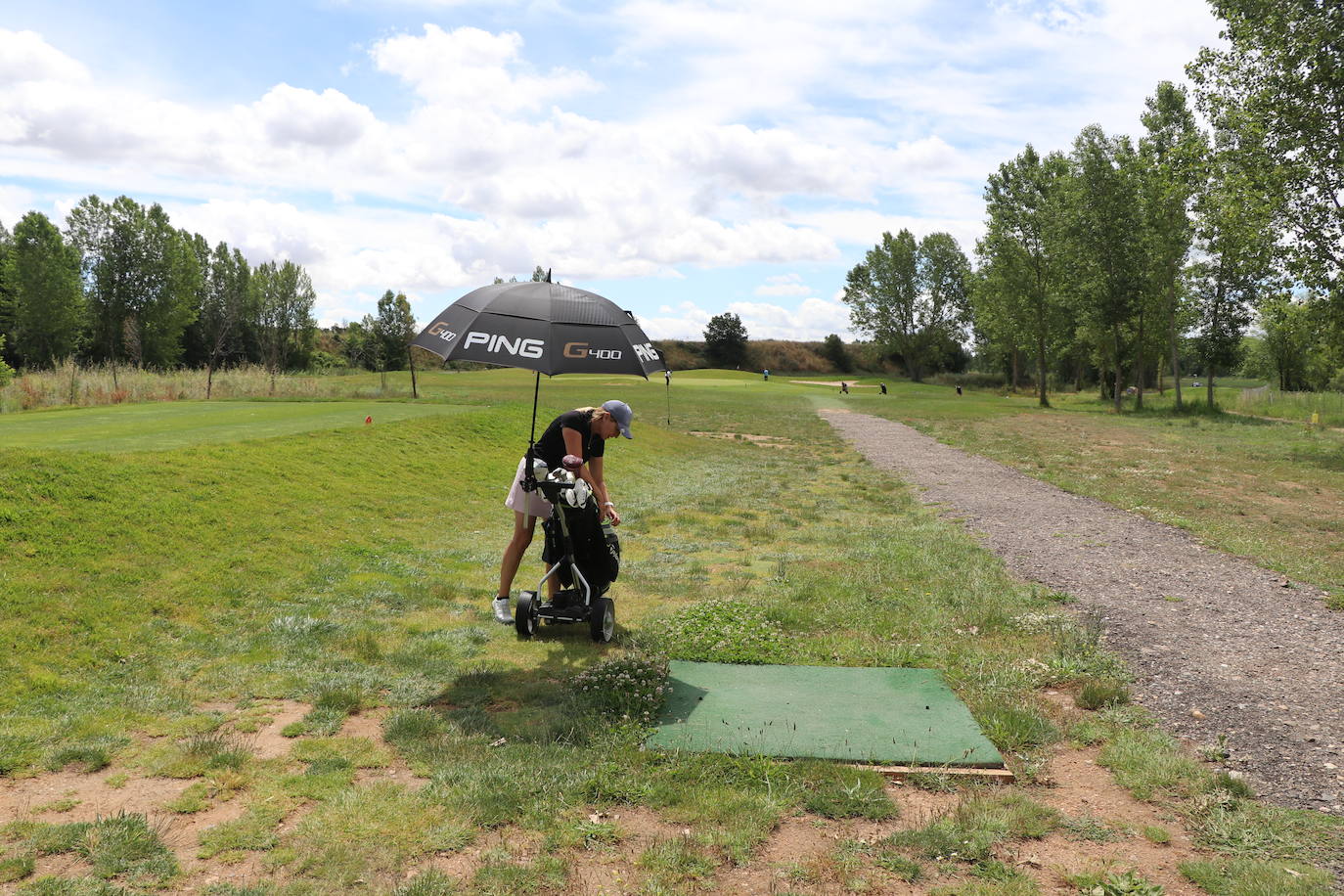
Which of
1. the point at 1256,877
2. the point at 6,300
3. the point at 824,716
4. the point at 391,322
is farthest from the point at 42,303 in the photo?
the point at 1256,877

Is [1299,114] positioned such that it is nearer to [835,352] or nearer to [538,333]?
[538,333]

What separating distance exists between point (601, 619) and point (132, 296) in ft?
254

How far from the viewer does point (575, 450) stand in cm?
643

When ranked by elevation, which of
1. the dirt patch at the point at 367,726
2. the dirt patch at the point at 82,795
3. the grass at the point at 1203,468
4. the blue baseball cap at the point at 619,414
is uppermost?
the blue baseball cap at the point at 619,414

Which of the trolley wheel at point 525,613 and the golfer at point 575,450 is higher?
the golfer at point 575,450

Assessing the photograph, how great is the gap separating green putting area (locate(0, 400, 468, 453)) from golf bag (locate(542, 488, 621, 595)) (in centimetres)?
691

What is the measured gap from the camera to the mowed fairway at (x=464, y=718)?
3785 mm

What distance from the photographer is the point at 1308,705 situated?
5523mm

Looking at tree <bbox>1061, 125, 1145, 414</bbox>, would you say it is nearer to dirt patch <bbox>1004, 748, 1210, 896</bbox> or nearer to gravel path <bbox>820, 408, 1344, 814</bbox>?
gravel path <bbox>820, 408, 1344, 814</bbox>

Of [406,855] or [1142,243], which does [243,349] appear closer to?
[1142,243]

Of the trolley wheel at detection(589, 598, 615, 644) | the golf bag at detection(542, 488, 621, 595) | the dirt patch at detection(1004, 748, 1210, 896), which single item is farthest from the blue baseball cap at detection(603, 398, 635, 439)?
the dirt patch at detection(1004, 748, 1210, 896)

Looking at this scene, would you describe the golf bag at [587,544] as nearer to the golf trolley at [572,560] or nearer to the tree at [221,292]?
the golf trolley at [572,560]

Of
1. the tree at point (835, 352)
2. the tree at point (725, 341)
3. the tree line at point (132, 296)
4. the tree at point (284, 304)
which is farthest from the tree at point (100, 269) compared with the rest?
the tree at point (835, 352)

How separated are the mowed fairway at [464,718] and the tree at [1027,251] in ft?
155
